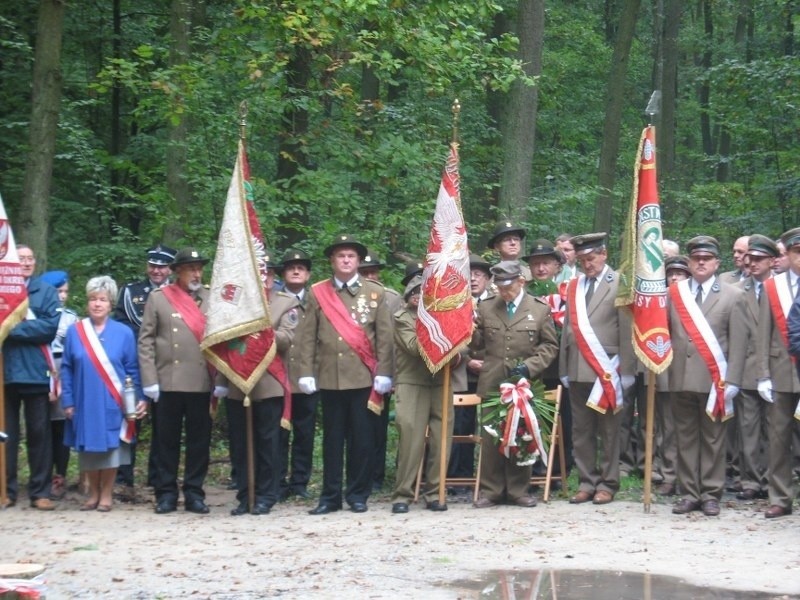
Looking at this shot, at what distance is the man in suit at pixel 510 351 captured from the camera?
11.2 metres

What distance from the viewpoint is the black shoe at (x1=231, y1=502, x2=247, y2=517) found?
35.9 feet

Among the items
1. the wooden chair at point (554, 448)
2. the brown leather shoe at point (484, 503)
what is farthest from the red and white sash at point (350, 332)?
the wooden chair at point (554, 448)

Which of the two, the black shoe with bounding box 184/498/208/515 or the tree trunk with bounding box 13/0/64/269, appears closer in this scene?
the black shoe with bounding box 184/498/208/515

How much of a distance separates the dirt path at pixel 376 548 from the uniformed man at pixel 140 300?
75cm

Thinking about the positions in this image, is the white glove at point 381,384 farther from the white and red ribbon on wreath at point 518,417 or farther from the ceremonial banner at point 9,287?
the ceremonial banner at point 9,287

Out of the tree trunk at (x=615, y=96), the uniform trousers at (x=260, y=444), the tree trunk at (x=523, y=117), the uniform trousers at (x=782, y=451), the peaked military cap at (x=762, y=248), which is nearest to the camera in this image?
the uniform trousers at (x=782, y=451)

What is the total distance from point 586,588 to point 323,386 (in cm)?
390

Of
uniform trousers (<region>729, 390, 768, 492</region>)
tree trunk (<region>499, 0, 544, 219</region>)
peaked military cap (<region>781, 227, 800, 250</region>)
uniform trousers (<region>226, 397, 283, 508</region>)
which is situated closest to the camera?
peaked military cap (<region>781, 227, 800, 250</region>)

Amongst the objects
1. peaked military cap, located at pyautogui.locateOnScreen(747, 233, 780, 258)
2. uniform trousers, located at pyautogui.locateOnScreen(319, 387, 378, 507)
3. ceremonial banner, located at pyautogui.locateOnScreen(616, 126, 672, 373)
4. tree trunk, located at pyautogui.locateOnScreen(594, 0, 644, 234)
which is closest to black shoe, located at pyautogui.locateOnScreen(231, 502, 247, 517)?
uniform trousers, located at pyautogui.locateOnScreen(319, 387, 378, 507)

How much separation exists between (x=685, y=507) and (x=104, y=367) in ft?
16.8

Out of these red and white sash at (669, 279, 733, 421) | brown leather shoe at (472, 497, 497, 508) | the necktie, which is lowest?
brown leather shoe at (472, 497, 497, 508)

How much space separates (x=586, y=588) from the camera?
7793mm

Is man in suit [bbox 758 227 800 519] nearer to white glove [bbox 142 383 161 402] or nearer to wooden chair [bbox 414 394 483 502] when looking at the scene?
wooden chair [bbox 414 394 483 502]

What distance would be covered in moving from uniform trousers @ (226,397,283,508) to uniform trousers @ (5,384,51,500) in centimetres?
167
